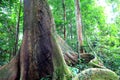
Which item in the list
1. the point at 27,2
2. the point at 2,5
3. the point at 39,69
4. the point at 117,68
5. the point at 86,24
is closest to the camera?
the point at 39,69

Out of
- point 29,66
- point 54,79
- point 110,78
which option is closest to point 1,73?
point 29,66

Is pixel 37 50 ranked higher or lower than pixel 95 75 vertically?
higher

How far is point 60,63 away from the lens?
5.63 meters

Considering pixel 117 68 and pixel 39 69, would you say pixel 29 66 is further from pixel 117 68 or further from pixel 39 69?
A: pixel 117 68

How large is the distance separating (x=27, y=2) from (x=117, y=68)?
204 inches

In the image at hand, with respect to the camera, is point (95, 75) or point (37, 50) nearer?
point (95, 75)

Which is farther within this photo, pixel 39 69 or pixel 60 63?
pixel 39 69

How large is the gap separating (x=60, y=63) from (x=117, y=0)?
16651 mm

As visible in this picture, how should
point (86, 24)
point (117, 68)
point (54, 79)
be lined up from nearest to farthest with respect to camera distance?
point (54, 79), point (117, 68), point (86, 24)

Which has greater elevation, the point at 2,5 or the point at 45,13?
the point at 2,5

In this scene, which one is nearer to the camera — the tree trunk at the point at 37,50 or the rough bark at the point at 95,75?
the rough bark at the point at 95,75

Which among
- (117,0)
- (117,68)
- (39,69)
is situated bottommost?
(117,68)

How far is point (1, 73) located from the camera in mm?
6582

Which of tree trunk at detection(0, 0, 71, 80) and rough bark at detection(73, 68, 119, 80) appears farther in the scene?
tree trunk at detection(0, 0, 71, 80)
